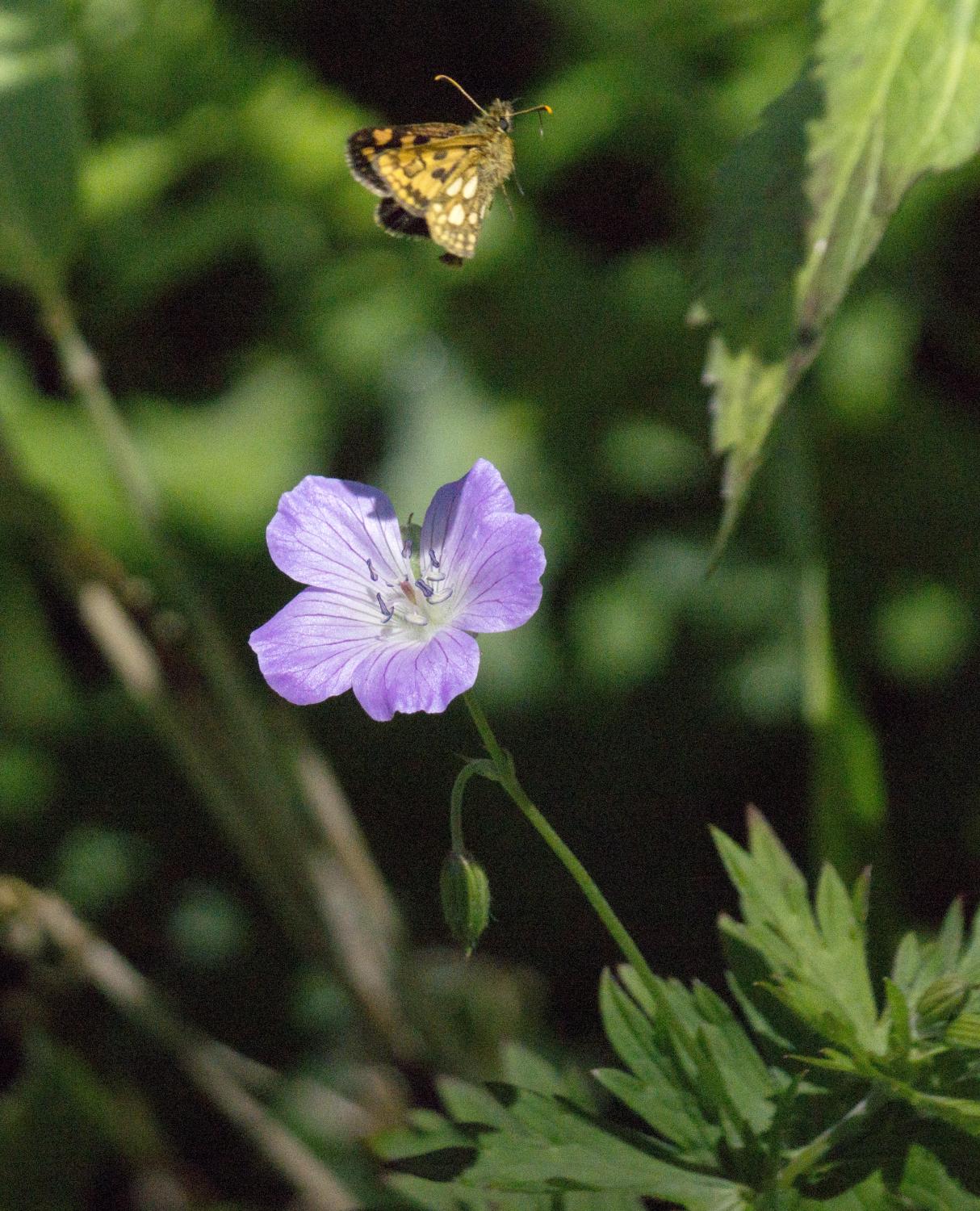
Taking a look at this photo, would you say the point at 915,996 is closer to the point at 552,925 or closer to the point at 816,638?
the point at 816,638

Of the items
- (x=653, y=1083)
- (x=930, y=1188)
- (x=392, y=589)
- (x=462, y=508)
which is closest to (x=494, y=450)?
(x=392, y=589)

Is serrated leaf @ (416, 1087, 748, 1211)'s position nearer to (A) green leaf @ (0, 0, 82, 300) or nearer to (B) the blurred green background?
(B) the blurred green background

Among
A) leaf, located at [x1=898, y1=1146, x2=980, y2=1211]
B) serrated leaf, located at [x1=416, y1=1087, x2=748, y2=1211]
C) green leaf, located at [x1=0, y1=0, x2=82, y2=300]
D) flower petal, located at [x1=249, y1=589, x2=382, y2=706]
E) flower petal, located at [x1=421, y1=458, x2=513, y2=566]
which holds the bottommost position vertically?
leaf, located at [x1=898, y1=1146, x2=980, y2=1211]

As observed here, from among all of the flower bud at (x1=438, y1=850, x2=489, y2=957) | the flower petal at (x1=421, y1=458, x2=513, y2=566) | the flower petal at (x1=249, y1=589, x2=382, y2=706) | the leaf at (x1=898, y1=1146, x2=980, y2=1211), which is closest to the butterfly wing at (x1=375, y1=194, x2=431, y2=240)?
the flower petal at (x1=421, y1=458, x2=513, y2=566)

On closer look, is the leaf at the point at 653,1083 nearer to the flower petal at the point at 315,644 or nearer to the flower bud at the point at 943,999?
the flower bud at the point at 943,999

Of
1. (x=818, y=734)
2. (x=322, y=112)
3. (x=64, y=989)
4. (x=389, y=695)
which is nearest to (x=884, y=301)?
(x=818, y=734)
